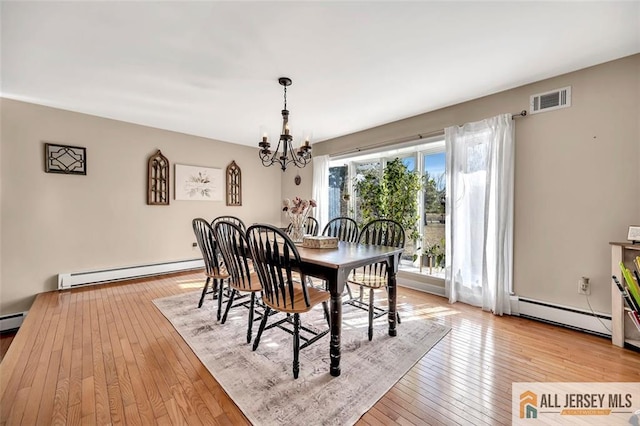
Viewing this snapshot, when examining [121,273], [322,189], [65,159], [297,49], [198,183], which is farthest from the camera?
[322,189]

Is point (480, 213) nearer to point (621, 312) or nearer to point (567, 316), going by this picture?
point (567, 316)

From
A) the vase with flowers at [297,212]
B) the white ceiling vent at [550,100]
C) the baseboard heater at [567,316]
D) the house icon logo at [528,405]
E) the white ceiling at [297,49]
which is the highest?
the white ceiling at [297,49]

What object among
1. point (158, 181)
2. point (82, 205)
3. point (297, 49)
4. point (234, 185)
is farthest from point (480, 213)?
point (82, 205)

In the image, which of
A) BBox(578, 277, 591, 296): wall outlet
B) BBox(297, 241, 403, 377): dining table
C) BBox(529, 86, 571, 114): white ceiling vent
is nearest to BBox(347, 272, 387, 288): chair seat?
BBox(297, 241, 403, 377): dining table

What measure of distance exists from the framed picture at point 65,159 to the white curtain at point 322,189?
3.63 meters

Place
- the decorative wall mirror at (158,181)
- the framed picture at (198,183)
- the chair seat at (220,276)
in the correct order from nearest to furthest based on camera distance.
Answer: the chair seat at (220,276) < the decorative wall mirror at (158,181) < the framed picture at (198,183)

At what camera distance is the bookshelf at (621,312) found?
7.14 ft

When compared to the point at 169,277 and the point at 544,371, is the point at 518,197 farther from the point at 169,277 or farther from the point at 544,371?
the point at 169,277

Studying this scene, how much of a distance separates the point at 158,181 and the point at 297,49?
3472 mm

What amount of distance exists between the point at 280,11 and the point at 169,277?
419 cm

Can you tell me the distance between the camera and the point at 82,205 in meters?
3.68

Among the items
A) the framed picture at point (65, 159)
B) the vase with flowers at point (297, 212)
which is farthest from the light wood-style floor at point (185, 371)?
the framed picture at point (65, 159)

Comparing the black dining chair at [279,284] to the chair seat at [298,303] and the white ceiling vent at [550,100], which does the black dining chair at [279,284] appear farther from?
the white ceiling vent at [550,100]

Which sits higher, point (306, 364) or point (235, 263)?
point (235, 263)
